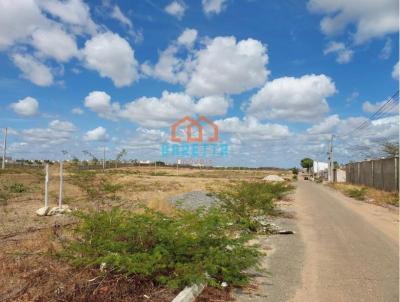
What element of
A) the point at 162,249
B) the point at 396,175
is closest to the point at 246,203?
the point at 162,249

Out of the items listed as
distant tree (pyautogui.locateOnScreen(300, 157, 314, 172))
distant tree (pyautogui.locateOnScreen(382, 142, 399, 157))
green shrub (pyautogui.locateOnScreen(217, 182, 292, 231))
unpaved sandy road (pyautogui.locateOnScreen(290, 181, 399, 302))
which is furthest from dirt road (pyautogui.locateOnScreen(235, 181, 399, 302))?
distant tree (pyautogui.locateOnScreen(300, 157, 314, 172))

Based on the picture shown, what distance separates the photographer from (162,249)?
19.3ft

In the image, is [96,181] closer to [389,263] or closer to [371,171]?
[389,263]

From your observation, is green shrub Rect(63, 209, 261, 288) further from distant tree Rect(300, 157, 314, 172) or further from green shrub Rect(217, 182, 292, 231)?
distant tree Rect(300, 157, 314, 172)

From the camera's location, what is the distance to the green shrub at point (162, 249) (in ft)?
18.7

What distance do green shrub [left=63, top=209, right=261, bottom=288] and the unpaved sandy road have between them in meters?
1.14

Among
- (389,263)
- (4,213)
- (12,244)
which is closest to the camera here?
(389,263)

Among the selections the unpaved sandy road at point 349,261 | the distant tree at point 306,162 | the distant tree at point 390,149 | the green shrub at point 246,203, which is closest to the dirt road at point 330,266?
the unpaved sandy road at point 349,261

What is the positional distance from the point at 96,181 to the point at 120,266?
16.1 meters

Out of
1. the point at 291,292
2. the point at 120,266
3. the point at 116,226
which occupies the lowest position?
the point at 291,292

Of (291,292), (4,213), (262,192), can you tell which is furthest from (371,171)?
(291,292)

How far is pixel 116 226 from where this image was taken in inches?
258

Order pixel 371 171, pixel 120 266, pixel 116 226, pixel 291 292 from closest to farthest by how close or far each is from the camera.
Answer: pixel 120 266 → pixel 291 292 → pixel 116 226 → pixel 371 171

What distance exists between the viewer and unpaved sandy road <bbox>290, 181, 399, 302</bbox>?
6.11 metres
